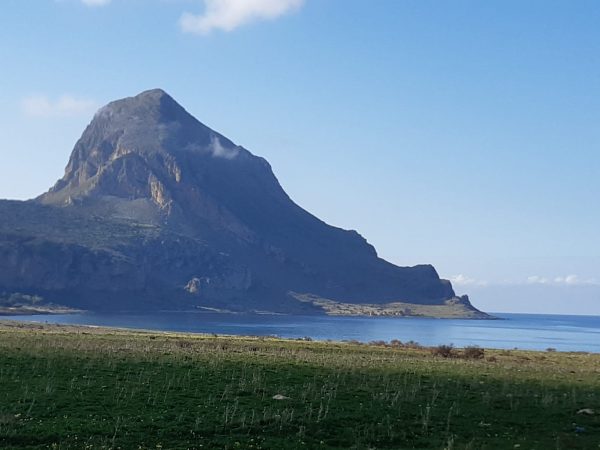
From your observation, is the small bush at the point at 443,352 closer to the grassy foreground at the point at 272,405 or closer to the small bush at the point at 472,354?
the small bush at the point at 472,354

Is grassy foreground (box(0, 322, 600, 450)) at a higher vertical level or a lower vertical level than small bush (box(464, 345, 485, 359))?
lower

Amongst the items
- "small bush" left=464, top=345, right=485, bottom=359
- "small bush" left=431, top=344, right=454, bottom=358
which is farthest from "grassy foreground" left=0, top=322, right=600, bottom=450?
"small bush" left=431, top=344, right=454, bottom=358

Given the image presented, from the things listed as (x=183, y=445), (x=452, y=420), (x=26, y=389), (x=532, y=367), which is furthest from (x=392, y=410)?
(x=532, y=367)

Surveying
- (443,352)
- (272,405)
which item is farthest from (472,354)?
(272,405)

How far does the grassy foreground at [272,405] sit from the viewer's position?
2759 centimetres

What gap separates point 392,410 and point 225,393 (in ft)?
29.4

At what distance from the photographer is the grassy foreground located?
2759 centimetres

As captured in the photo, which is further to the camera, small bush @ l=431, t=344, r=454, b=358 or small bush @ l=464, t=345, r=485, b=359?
small bush @ l=431, t=344, r=454, b=358

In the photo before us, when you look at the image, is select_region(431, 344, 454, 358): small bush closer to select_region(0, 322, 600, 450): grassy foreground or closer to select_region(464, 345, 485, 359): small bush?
select_region(464, 345, 485, 359): small bush

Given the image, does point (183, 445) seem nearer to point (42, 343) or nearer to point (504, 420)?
point (504, 420)

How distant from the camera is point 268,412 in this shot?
105 ft

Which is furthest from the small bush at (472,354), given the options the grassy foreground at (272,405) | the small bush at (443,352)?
the grassy foreground at (272,405)

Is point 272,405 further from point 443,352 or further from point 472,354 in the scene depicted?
point 443,352

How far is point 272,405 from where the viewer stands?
112ft
